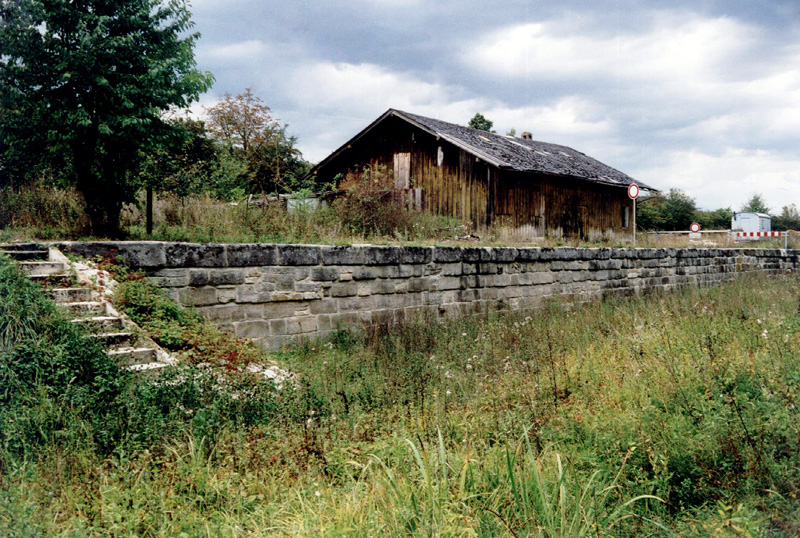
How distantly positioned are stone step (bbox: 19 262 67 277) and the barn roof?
12124 mm

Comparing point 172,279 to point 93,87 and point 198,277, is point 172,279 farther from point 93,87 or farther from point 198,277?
point 93,87

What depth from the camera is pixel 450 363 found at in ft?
18.3

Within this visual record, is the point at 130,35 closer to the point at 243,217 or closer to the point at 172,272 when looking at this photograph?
the point at 243,217

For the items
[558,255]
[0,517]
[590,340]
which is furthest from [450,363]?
[558,255]

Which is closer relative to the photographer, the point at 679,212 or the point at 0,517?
the point at 0,517

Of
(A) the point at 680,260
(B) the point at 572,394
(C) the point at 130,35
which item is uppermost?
(C) the point at 130,35

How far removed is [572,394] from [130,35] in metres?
9.49

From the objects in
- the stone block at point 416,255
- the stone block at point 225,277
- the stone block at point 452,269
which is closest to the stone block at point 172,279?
the stone block at point 225,277

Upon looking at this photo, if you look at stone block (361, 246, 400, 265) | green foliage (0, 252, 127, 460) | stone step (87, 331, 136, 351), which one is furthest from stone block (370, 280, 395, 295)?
green foliage (0, 252, 127, 460)

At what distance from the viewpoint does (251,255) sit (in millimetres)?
6648

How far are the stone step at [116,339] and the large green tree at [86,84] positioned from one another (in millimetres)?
4318

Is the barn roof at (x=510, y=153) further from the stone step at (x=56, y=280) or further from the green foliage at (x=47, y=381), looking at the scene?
the green foliage at (x=47, y=381)

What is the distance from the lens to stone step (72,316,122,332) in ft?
15.1

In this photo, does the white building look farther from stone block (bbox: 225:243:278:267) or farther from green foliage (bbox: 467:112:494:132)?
stone block (bbox: 225:243:278:267)
